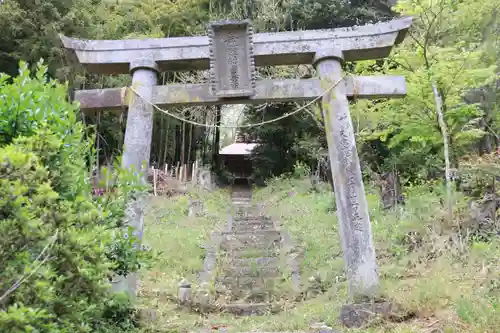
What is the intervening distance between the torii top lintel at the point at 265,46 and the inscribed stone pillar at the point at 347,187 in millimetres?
193

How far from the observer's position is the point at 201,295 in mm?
6602

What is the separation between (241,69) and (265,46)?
0.45 metres

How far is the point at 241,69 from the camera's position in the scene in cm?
582

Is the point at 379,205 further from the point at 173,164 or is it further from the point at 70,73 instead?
the point at 173,164

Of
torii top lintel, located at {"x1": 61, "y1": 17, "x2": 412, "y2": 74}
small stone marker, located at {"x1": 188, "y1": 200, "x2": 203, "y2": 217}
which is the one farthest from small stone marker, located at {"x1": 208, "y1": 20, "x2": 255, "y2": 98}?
small stone marker, located at {"x1": 188, "y1": 200, "x2": 203, "y2": 217}

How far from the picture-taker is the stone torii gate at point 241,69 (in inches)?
225

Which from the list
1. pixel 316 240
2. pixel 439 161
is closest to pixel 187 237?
pixel 316 240

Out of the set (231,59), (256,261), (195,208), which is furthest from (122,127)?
(231,59)

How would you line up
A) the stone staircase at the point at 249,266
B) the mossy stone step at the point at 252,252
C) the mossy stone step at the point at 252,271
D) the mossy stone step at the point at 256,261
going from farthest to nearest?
the mossy stone step at the point at 252,252 → the mossy stone step at the point at 256,261 → the mossy stone step at the point at 252,271 → the stone staircase at the point at 249,266

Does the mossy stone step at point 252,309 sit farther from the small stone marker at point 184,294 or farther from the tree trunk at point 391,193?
the tree trunk at point 391,193

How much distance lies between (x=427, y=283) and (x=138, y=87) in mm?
4121

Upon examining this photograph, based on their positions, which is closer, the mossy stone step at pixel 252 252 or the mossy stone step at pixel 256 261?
the mossy stone step at pixel 256 261

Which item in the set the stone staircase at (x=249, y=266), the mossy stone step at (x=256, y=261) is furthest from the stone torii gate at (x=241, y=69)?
the mossy stone step at (x=256, y=261)

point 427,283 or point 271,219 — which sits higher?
point 271,219
